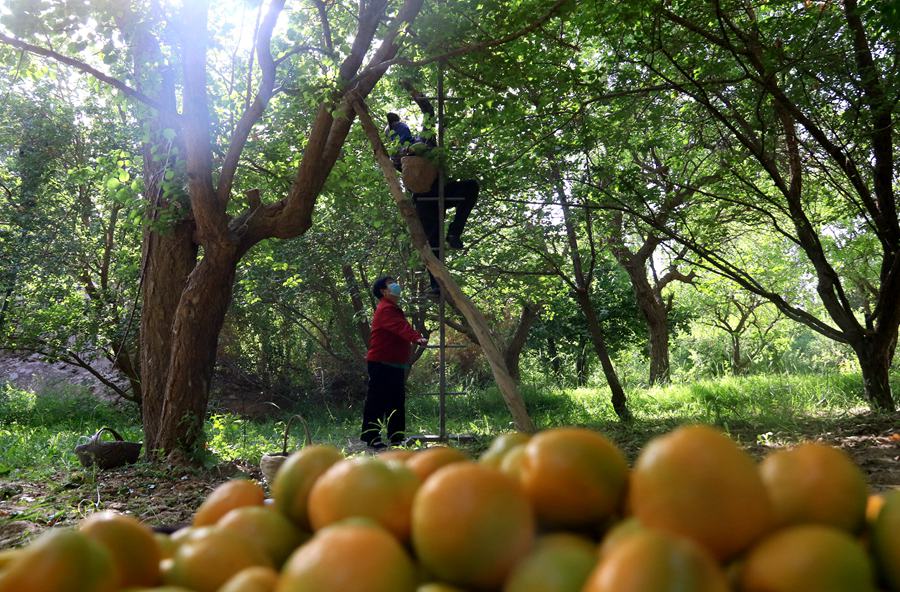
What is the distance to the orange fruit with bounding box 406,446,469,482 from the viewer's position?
0.84 metres

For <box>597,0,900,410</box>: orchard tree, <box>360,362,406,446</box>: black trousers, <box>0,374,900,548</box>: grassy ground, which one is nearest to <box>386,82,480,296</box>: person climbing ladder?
<box>360,362,406,446</box>: black trousers

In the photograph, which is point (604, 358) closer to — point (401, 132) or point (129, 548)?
point (401, 132)

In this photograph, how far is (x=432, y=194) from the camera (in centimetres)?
606

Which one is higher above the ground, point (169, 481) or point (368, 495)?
point (368, 495)

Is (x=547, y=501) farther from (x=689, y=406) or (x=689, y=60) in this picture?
(x=689, y=406)

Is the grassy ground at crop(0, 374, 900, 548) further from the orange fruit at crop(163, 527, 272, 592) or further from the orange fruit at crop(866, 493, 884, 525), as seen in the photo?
the orange fruit at crop(163, 527, 272, 592)

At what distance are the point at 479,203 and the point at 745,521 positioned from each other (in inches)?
305

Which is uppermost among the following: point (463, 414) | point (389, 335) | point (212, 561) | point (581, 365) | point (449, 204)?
point (449, 204)

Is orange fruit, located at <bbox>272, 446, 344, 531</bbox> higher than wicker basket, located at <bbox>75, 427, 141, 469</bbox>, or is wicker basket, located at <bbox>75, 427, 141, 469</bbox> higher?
orange fruit, located at <bbox>272, 446, 344, 531</bbox>

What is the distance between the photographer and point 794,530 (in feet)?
1.91

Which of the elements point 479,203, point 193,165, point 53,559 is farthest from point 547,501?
point 479,203

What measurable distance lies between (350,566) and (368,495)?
165mm

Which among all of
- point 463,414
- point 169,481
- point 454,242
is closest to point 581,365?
point 463,414

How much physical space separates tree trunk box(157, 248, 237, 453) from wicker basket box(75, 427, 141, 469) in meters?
0.28
